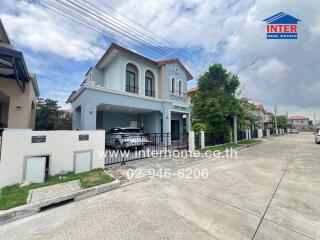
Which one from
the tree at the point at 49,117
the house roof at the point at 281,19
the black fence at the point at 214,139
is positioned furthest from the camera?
the tree at the point at 49,117

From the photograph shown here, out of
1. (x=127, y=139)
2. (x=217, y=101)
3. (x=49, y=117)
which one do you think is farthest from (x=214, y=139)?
(x=49, y=117)

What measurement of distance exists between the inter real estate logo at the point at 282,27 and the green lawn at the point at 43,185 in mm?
12329

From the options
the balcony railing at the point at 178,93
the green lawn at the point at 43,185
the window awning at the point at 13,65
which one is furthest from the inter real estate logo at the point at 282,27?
the window awning at the point at 13,65

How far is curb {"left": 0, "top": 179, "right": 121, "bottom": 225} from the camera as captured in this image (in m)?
3.23

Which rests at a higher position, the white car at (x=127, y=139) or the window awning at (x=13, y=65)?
the window awning at (x=13, y=65)

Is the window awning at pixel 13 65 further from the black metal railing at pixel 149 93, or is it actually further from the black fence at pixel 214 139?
the black fence at pixel 214 139

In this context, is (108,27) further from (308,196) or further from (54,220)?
(308,196)

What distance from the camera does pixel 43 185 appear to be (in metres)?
4.60

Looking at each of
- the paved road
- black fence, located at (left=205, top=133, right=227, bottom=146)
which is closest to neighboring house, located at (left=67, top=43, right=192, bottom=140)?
black fence, located at (left=205, top=133, right=227, bottom=146)

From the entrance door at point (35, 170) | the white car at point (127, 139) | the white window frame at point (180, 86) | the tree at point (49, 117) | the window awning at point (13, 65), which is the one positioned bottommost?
the entrance door at point (35, 170)

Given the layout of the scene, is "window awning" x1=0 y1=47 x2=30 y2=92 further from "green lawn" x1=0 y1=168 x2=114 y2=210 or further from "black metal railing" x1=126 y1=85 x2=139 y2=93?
"black metal railing" x1=126 y1=85 x2=139 y2=93

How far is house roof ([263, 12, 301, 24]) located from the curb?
41.3 ft

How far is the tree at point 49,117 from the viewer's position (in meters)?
17.3

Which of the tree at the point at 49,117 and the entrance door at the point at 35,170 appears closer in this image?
the entrance door at the point at 35,170
